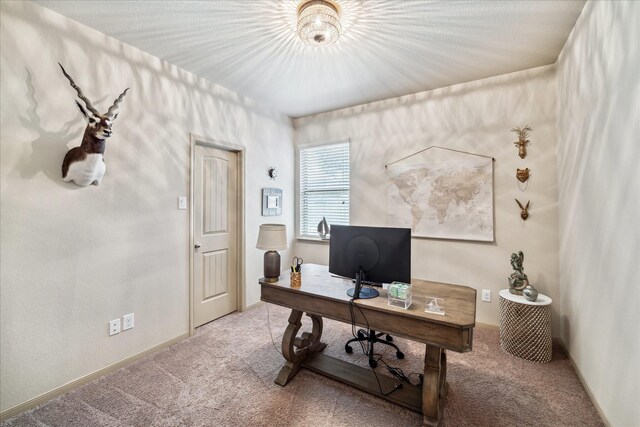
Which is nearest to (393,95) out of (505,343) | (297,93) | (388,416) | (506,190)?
(297,93)

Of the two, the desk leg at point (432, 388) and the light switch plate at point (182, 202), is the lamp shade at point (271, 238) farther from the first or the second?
the light switch plate at point (182, 202)

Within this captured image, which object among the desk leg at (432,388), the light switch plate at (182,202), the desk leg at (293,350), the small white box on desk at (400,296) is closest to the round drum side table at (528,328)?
the desk leg at (432,388)

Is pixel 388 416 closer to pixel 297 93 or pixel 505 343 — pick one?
pixel 505 343

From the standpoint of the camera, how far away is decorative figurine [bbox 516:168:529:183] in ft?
9.03

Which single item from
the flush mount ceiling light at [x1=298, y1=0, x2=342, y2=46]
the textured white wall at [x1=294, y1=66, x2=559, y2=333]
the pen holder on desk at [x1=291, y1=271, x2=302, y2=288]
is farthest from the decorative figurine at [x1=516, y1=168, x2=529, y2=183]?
the pen holder on desk at [x1=291, y1=271, x2=302, y2=288]

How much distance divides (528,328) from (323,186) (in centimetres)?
284

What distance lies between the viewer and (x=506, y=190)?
2857 millimetres

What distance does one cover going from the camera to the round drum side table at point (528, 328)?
2.33m

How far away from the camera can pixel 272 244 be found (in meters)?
1.97

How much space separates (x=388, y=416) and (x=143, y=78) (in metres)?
3.33

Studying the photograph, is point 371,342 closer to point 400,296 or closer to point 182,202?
point 400,296

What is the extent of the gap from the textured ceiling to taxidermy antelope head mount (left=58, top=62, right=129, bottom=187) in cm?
71

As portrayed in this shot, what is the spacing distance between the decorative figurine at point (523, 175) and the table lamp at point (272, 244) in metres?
2.48

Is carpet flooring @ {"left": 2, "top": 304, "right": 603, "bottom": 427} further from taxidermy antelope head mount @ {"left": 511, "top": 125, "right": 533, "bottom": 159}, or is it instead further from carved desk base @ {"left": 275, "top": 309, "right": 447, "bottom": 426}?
taxidermy antelope head mount @ {"left": 511, "top": 125, "right": 533, "bottom": 159}
